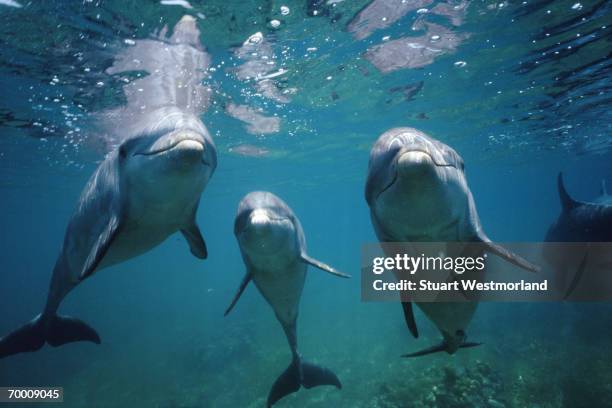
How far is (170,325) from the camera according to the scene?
29.9 metres

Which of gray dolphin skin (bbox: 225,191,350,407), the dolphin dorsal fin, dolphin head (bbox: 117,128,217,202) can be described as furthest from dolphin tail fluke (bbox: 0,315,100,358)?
the dolphin dorsal fin

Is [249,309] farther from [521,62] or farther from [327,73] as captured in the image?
[521,62]

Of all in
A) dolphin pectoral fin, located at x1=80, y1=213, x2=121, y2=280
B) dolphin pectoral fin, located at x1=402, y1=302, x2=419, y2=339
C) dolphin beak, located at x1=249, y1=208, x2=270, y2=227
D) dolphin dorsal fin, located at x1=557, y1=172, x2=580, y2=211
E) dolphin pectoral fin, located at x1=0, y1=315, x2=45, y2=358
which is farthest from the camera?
dolphin dorsal fin, located at x1=557, y1=172, x2=580, y2=211

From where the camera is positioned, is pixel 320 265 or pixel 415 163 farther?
pixel 320 265

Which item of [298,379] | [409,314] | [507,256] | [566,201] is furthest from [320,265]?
[566,201]

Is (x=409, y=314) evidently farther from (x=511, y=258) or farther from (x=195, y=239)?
(x=195, y=239)

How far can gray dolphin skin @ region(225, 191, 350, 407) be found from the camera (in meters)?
4.49

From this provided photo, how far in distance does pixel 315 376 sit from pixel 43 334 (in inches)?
211

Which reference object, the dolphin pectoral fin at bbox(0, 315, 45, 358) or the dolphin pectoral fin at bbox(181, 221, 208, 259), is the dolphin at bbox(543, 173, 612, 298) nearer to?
the dolphin pectoral fin at bbox(181, 221, 208, 259)

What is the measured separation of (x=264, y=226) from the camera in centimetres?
431

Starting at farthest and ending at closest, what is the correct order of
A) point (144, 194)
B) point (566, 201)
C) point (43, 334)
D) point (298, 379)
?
point (566, 201), point (298, 379), point (43, 334), point (144, 194)

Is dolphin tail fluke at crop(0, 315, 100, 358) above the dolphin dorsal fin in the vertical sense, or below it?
below

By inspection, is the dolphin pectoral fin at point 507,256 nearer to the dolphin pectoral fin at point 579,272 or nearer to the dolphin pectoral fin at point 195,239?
the dolphin pectoral fin at point 195,239

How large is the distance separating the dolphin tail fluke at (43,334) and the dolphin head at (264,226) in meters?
4.12
